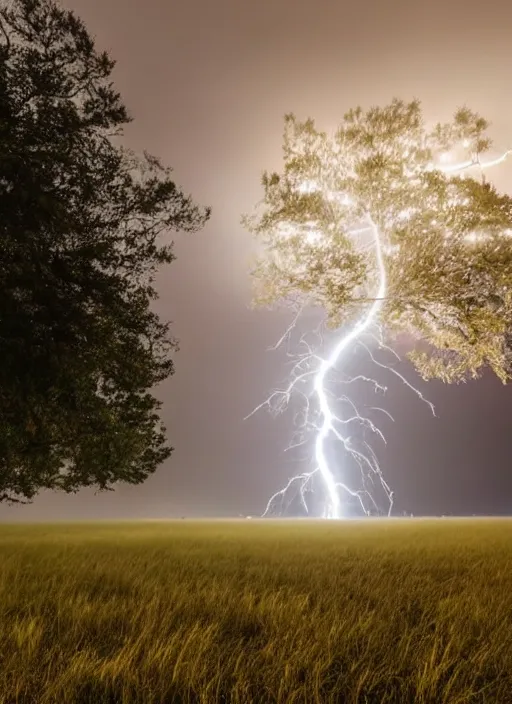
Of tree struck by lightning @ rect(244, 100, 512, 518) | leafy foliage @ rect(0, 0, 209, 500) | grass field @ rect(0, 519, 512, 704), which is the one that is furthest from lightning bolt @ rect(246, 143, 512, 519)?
grass field @ rect(0, 519, 512, 704)

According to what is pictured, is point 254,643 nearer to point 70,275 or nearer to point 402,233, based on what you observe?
point 70,275

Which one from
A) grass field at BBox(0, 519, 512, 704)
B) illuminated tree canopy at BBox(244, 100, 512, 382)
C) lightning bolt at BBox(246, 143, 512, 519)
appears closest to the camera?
grass field at BBox(0, 519, 512, 704)

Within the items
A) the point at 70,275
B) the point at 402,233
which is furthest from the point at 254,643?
the point at 402,233

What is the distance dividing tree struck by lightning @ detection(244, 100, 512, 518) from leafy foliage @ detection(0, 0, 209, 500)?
3.70 metres

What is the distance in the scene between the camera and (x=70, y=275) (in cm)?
831

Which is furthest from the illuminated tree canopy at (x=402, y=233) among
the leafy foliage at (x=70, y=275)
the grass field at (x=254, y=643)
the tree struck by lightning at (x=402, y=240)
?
the grass field at (x=254, y=643)

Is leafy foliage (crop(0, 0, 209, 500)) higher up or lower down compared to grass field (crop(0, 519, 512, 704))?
higher up

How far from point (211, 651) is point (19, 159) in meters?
7.62

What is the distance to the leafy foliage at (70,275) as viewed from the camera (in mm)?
7516

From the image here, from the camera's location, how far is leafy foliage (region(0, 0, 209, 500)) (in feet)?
24.7

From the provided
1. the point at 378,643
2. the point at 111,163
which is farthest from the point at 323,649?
the point at 111,163

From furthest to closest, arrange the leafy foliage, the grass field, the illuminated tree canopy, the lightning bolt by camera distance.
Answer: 1. the lightning bolt
2. the illuminated tree canopy
3. the leafy foliage
4. the grass field

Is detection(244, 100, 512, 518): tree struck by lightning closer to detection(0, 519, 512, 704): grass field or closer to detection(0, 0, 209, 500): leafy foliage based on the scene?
detection(0, 0, 209, 500): leafy foliage

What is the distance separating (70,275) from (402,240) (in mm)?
7686
